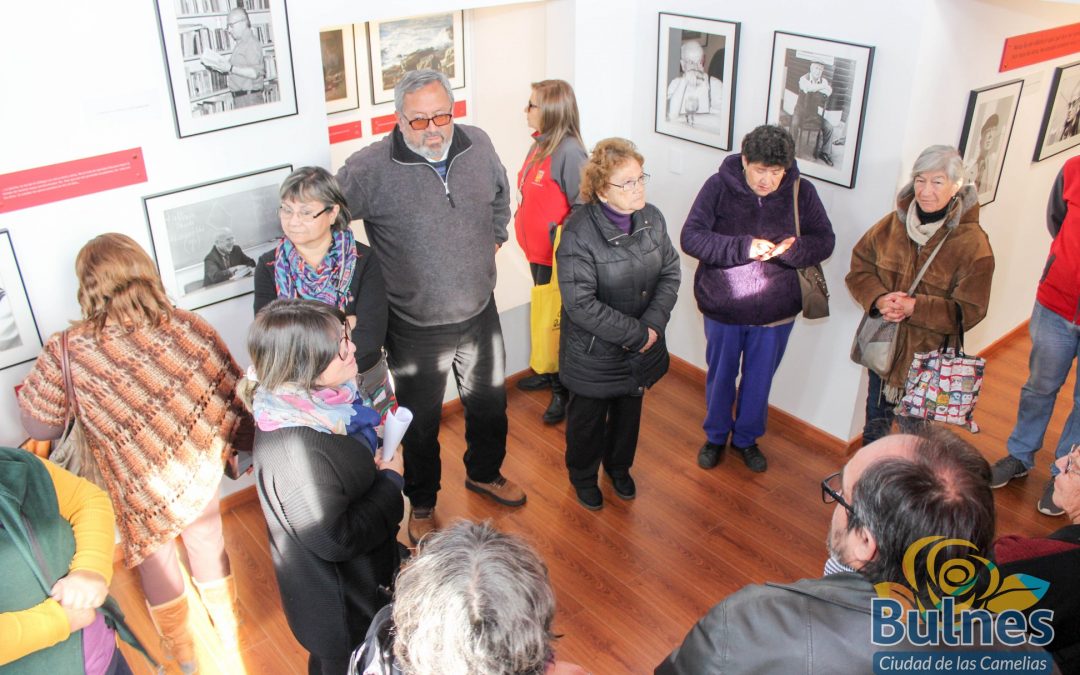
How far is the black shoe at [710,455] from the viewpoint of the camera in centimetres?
449

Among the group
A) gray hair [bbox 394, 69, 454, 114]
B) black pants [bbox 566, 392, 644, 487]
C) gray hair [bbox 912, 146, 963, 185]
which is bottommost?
black pants [bbox 566, 392, 644, 487]

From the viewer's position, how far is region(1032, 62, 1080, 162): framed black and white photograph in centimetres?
476

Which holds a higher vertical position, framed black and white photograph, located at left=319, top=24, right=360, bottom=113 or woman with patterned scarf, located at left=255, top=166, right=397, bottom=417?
framed black and white photograph, located at left=319, top=24, right=360, bottom=113

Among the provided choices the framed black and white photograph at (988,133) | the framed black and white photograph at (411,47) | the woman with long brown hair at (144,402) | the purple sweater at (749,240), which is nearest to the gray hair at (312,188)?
Result: the woman with long brown hair at (144,402)

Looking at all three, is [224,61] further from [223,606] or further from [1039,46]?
[1039,46]

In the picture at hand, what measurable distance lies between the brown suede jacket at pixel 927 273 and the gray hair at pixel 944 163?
0.38ft

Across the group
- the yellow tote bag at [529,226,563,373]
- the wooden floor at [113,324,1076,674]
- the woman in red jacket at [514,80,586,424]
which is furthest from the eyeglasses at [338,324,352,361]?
the woman in red jacket at [514,80,586,424]

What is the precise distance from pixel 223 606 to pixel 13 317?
137 cm

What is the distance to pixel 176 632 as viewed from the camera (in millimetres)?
3289

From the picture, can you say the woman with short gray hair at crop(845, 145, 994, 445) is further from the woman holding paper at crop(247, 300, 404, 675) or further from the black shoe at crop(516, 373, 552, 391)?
the woman holding paper at crop(247, 300, 404, 675)

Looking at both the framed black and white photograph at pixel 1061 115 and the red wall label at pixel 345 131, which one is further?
the framed black and white photograph at pixel 1061 115

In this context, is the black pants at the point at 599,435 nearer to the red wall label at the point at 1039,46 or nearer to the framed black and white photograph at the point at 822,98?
the framed black and white photograph at the point at 822,98

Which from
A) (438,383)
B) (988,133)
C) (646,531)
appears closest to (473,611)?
(438,383)

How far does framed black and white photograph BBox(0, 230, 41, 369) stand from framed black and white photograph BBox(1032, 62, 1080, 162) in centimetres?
511
